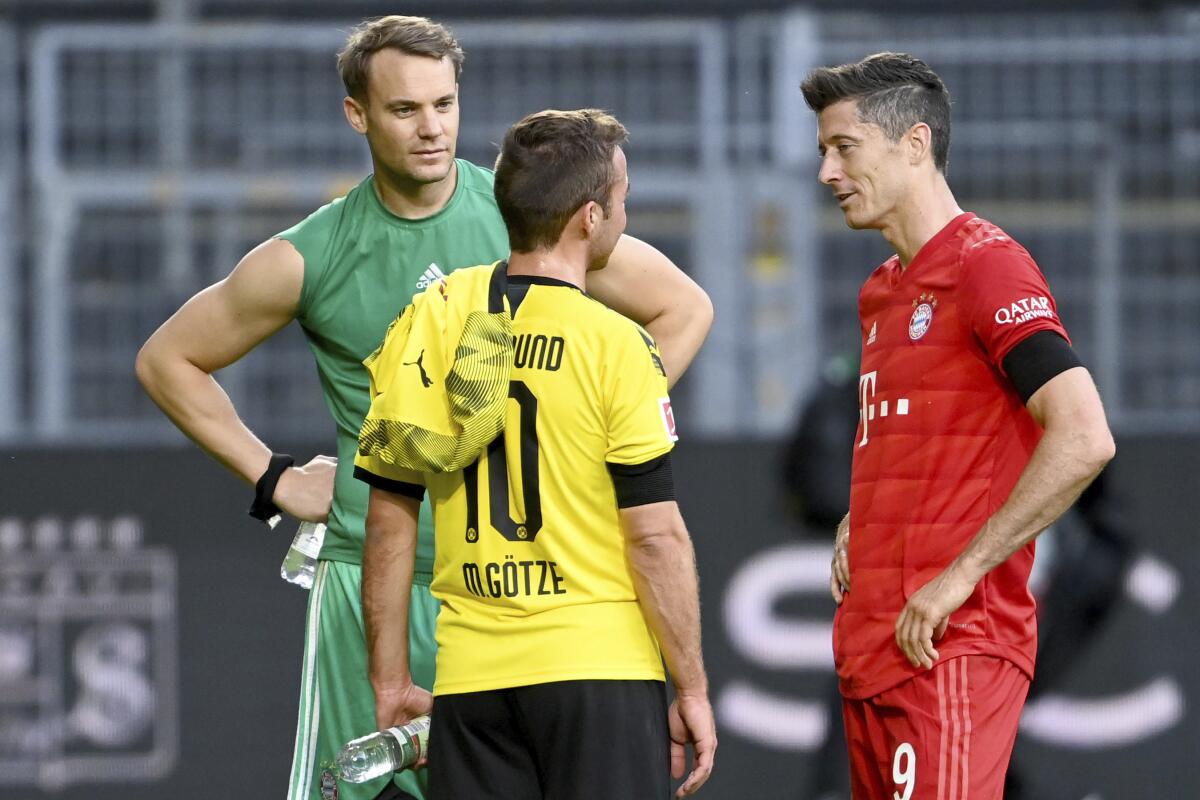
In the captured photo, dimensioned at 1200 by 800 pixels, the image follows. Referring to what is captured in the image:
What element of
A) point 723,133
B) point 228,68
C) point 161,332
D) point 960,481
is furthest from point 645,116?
point 960,481

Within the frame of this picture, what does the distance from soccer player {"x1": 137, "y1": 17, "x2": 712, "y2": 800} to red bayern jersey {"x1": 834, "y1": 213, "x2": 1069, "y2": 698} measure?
0.91 metres

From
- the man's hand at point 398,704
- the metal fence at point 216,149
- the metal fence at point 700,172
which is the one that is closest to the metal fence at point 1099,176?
the metal fence at point 700,172

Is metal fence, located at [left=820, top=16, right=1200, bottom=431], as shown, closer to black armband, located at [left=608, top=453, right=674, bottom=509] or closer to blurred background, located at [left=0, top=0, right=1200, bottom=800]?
blurred background, located at [left=0, top=0, right=1200, bottom=800]

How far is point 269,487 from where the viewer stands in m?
4.38

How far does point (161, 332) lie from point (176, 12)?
11.3 feet

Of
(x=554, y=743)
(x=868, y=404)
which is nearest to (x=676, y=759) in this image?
(x=554, y=743)

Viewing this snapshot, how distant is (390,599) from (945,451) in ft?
3.76

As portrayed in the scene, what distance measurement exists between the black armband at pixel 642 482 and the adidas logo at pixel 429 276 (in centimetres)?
99

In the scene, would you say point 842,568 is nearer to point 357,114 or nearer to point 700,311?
point 700,311

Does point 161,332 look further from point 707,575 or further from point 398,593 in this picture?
point 707,575

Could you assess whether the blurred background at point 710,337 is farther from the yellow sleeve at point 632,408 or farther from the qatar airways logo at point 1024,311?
the yellow sleeve at point 632,408

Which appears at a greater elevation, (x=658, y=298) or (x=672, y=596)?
(x=658, y=298)

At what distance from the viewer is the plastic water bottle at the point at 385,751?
3656 mm

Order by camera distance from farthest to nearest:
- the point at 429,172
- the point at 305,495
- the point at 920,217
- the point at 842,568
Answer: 1. the point at 305,495
2. the point at 429,172
3. the point at 842,568
4. the point at 920,217
